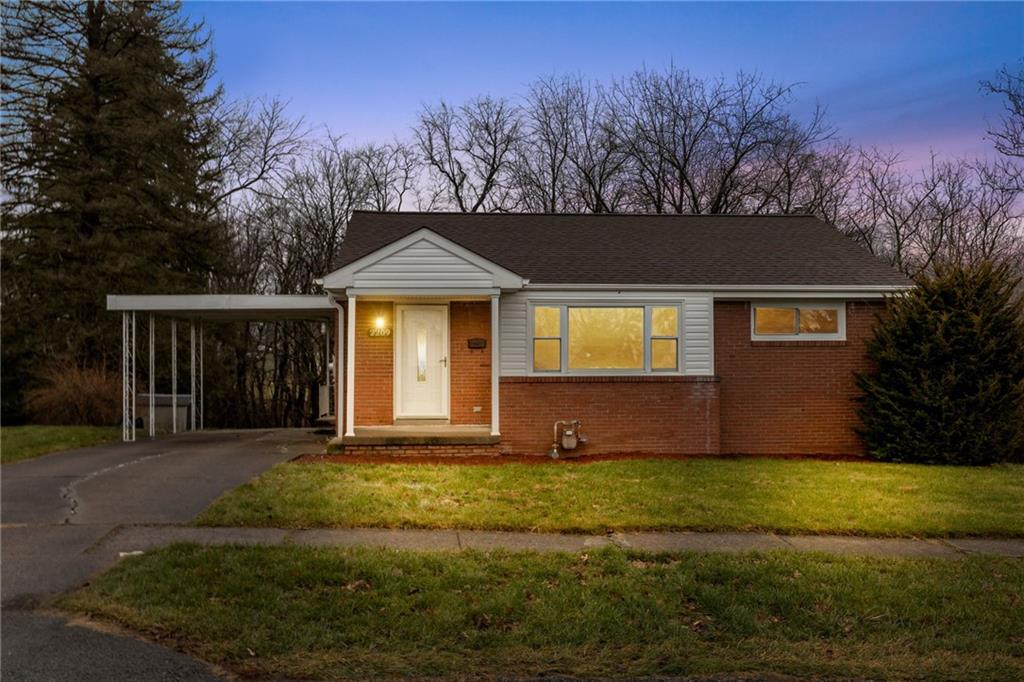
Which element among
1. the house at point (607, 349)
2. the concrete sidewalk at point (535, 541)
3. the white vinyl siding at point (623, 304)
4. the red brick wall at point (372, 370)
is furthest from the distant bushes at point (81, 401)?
the concrete sidewalk at point (535, 541)

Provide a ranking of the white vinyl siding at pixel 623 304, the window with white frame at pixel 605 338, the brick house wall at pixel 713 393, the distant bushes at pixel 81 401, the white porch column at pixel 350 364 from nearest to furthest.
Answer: the white porch column at pixel 350 364 → the brick house wall at pixel 713 393 → the white vinyl siding at pixel 623 304 → the window with white frame at pixel 605 338 → the distant bushes at pixel 81 401

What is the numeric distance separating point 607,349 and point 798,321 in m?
3.87

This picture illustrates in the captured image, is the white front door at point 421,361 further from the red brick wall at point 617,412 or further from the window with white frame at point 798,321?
the window with white frame at point 798,321

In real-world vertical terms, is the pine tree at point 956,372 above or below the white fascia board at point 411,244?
below

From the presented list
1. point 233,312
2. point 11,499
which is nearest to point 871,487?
point 11,499

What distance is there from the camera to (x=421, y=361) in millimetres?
14016

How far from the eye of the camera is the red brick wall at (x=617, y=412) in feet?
43.6

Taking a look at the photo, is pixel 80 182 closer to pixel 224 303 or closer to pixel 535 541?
pixel 224 303

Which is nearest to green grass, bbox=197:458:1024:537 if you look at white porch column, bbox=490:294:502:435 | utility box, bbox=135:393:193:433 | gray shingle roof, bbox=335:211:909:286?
white porch column, bbox=490:294:502:435

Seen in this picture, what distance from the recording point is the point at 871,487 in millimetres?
9891

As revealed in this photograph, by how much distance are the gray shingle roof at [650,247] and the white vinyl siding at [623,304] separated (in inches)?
10.6

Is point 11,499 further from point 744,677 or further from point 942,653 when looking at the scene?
point 942,653

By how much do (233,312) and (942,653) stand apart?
1509 centimetres

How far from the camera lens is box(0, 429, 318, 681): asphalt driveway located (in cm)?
435
